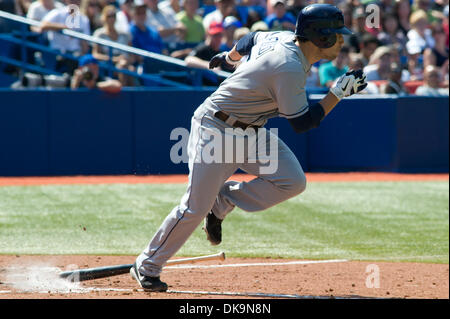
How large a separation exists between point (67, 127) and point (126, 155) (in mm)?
1073

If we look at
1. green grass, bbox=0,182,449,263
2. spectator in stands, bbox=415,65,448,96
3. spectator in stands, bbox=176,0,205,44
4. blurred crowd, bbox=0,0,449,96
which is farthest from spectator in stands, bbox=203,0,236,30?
green grass, bbox=0,182,449,263

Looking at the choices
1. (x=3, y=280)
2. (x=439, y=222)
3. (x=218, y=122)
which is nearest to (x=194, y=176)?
(x=218, y=122)

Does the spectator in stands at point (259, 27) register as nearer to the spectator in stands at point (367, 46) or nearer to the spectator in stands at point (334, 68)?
the spectator in stands at point (334, 68)

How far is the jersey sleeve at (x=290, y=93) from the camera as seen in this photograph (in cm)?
500

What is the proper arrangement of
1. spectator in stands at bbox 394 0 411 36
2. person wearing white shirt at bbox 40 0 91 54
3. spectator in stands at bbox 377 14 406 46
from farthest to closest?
1. spectator in stands at bbox 394 0 411 36
2. spectator in stands at bbox 377 14 406 46
3. person wearing white shirt at bbox 40 0 91 54

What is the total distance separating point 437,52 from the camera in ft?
48.9

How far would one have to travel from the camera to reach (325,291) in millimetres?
6020

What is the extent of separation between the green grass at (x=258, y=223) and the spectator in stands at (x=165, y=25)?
12.9 feet

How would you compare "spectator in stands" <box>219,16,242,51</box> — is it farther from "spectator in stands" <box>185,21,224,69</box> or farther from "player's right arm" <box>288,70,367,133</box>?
"player's right arm" <box>288,70,367,133</box>

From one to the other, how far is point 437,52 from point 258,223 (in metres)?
7.25

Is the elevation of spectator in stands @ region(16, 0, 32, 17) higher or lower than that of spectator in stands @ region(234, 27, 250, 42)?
higher

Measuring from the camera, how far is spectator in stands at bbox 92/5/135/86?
534 inches

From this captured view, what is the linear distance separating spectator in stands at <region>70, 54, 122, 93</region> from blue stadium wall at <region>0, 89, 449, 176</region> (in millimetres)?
139

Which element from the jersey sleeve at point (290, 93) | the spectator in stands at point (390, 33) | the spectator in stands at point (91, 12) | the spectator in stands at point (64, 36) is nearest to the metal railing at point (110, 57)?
the spectator in stands at point (64, 36)
